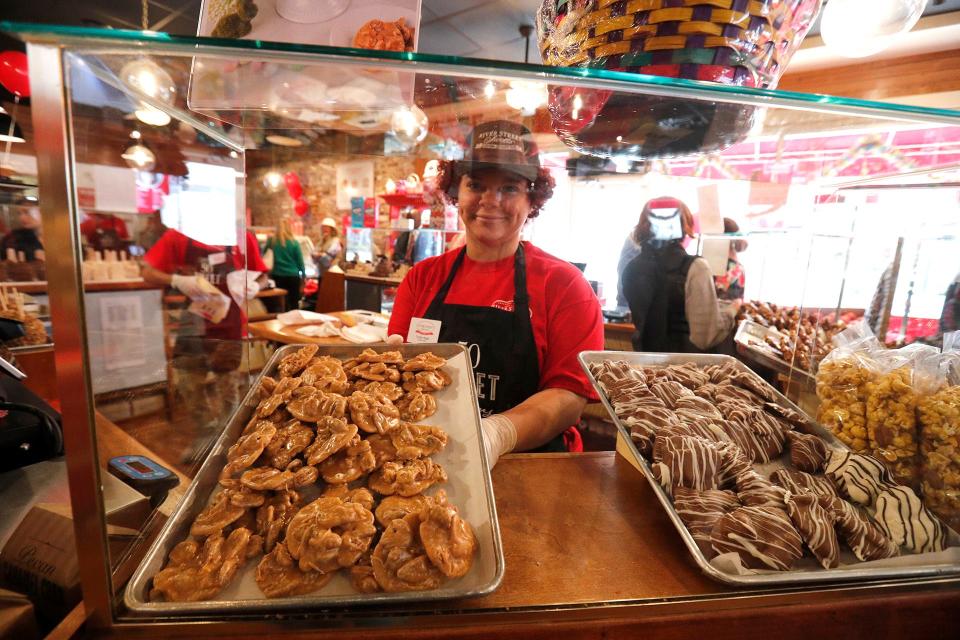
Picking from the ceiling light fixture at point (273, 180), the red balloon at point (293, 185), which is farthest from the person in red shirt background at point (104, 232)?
the ceiling light fixture at point (273, 180)

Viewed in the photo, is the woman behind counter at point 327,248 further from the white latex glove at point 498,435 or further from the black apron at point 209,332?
the white latex glove at point 498,435

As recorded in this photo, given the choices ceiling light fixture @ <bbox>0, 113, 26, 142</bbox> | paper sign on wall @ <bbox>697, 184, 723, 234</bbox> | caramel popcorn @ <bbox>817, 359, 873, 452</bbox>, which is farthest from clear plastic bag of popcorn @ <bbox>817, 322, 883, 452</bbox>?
ceiling light fixture @ <bbox>0, 113, 26, 142</bbox>

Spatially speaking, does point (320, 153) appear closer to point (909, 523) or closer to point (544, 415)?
point (544, 415)

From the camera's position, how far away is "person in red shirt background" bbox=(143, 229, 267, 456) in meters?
1.04

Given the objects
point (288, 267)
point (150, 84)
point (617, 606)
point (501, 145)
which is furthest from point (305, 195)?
point (617, 606)

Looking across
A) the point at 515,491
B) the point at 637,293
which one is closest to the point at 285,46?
the point at 515,491

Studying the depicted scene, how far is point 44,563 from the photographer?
31.9 inches

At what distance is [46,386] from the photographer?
8.35 feet

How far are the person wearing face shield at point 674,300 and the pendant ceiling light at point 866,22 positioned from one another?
1120 millimetres

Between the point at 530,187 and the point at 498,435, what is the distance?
1.03 meters

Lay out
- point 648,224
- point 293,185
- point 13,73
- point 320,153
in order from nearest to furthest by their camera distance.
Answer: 1. point 320,153
2. point 13,73
3. point 648,224
4. point 293,185

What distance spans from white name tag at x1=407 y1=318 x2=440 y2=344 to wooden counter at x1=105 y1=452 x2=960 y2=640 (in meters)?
1.16

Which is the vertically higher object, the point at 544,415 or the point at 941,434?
the point at 941,434

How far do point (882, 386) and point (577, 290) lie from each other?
111 cm
